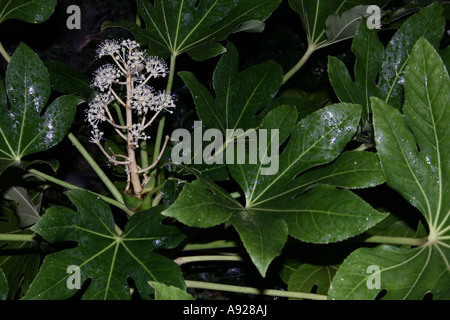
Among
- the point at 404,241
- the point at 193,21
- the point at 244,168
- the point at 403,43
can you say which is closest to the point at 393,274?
the point at 404,241

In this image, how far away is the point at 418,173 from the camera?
774mm

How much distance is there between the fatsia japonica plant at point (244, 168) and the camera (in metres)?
0.74

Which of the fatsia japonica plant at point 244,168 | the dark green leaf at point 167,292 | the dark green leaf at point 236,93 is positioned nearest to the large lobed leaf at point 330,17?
the fatsia japonica plant at point 244,168

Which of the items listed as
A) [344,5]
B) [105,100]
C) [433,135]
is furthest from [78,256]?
[344,5]

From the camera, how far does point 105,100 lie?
0.89 m

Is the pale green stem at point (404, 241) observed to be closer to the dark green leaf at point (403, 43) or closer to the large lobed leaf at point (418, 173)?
the large lobed leaf at point (418, 173)

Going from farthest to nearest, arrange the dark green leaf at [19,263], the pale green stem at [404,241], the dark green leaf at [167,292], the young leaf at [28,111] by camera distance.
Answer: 1. the dark green leaf at [19,263]
2. the young leaf at [28,111]
3. the pale green stem at [404,241]
4. the dark green leaf at [167,292]

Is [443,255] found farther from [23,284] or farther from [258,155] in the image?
[23,284]

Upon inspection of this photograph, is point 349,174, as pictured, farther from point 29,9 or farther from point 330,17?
point 29,9

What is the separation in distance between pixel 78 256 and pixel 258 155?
33cm

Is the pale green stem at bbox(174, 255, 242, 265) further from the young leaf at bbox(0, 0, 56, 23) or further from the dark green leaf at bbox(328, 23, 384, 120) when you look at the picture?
the young leaf at bbox(0, 0, 56, 23)

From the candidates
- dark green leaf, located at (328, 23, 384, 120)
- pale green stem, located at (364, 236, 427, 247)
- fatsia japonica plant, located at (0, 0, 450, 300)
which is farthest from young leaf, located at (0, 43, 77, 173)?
pale green stem, located at (364, 236, 427, 247)

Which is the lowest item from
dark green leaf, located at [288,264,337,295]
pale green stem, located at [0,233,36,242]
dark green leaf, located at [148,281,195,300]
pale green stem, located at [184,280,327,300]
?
dark green leaf, located at [288,264,337,295]

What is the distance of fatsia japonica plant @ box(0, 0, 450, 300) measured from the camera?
74cm
